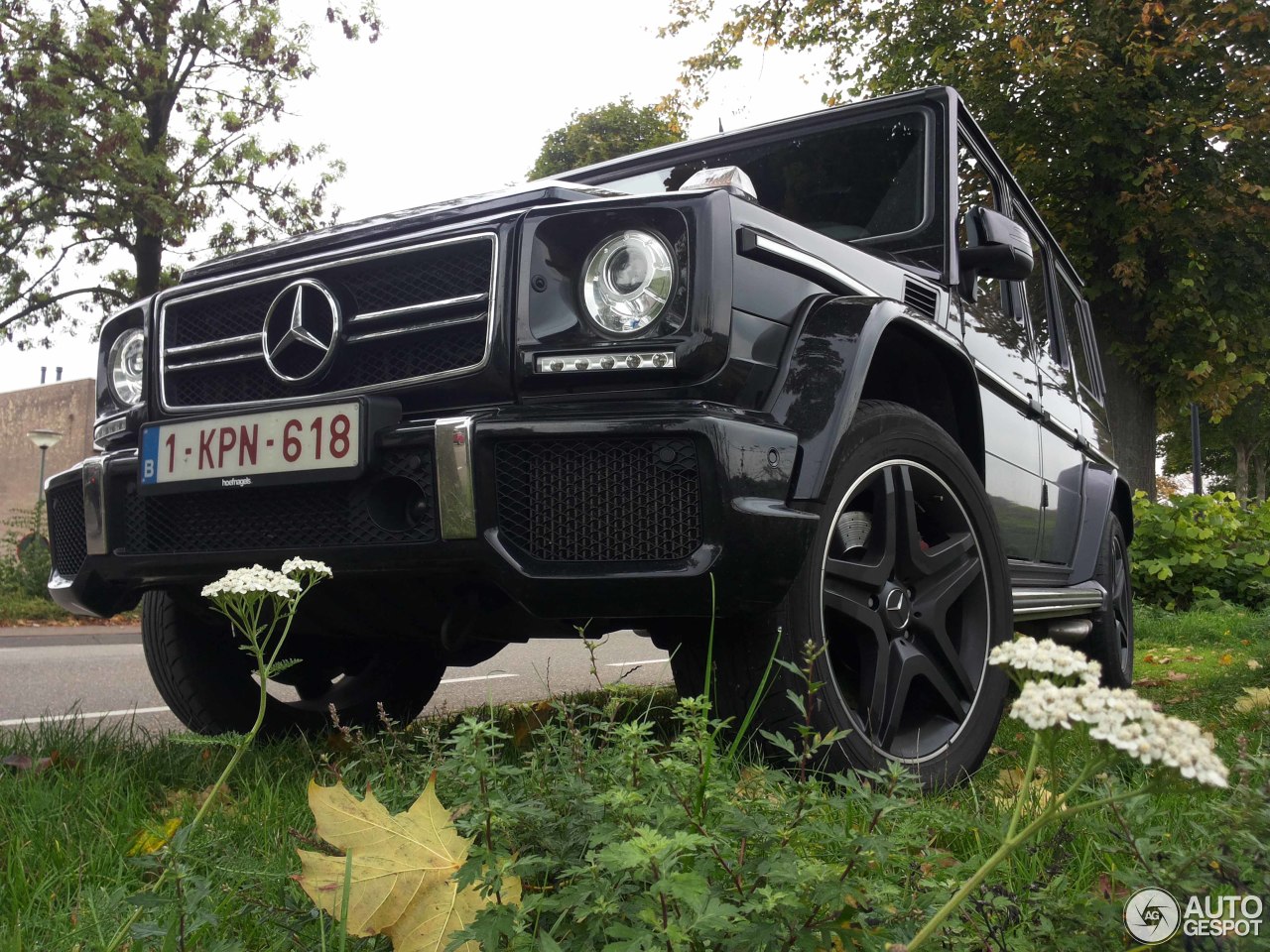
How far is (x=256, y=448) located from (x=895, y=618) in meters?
1.38

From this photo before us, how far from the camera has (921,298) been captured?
9.61 feet

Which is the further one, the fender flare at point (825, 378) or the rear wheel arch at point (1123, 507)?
the rear wheel arch at point (1123, 507)

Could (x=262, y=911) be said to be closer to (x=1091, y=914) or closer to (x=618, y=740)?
(x=618, y=740)

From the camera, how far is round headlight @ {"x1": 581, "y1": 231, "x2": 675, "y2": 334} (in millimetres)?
2107

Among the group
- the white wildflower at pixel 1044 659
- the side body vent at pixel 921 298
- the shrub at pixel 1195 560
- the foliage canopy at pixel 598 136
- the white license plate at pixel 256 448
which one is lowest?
the shrub at pixel 1195 560

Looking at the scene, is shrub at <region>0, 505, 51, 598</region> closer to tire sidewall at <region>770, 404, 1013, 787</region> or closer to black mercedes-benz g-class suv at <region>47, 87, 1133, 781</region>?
black mercedes-benz g-class suv at <region>47, 87, 1133, 781</region>

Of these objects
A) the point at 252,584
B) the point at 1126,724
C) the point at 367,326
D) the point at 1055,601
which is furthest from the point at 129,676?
the point at 1126,724

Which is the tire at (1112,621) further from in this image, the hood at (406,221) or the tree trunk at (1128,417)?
the tree trunk at (1128,417)

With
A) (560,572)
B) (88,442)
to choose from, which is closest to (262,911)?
(560,572)

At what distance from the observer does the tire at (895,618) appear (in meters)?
2.10

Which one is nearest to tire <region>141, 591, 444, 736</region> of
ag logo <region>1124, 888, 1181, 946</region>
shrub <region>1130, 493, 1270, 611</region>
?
ag logo <region>1124, 888, 1181, 946</region>

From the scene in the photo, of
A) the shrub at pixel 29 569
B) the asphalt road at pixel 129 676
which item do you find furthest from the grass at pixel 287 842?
the shrub at pixel 29 569

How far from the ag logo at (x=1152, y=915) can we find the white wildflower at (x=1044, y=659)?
0.83ft

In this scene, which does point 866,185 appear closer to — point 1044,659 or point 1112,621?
point 1112,621
